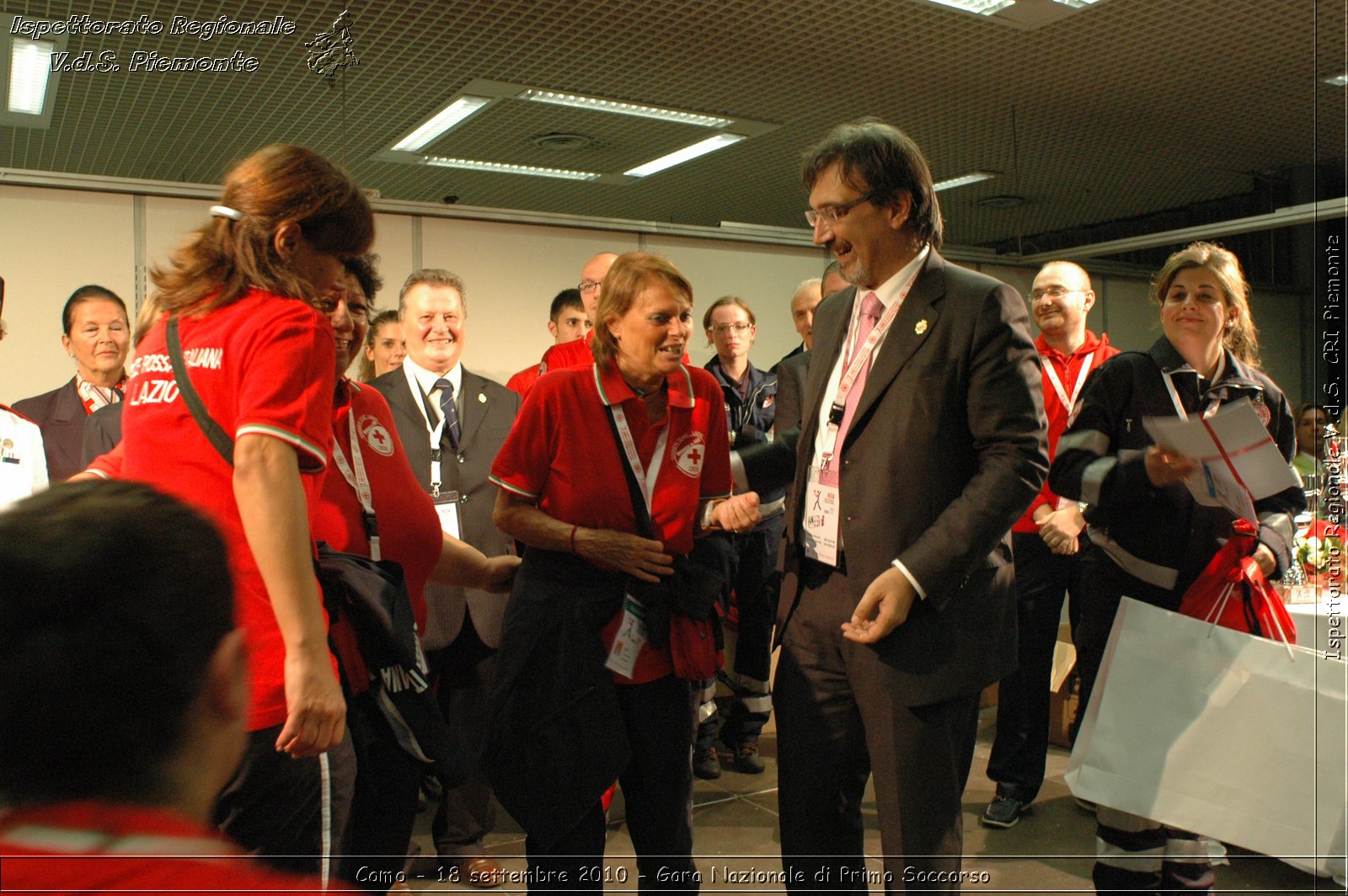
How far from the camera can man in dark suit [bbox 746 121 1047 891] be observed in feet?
5.65

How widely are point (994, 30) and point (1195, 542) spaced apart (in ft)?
13.8

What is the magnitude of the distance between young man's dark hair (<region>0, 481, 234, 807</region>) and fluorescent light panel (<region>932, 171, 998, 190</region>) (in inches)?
330

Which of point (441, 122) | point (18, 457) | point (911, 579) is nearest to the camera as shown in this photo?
point (911, 579)

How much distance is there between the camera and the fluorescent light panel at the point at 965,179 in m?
8.32

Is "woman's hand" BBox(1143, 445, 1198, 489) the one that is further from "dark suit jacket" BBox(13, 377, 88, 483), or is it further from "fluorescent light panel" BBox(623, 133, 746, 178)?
"fluorescent light panel" BBox(623, 133, 746, 178)

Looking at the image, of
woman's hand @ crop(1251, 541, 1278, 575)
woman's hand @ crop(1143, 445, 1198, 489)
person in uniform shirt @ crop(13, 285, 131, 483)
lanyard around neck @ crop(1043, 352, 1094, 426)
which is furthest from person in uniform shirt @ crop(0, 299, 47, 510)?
lanyard around neck @ crop(1043, 352, 1094, 426)

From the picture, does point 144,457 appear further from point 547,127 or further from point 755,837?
point 547,127

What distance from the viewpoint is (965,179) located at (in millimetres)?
8461

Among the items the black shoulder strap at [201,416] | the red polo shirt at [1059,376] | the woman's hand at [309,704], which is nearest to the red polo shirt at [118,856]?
the woman's hand at [309,704]

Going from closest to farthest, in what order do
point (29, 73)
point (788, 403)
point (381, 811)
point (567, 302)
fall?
point (381, 811) < point (788, 403) < point (567, 302) < point (29, 73)

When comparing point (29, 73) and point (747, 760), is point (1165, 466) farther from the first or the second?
point (29, 73)

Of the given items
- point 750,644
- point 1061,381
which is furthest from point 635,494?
point 1061,381

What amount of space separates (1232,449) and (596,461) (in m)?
1.32

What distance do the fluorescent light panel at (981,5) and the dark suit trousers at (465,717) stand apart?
4.14m
